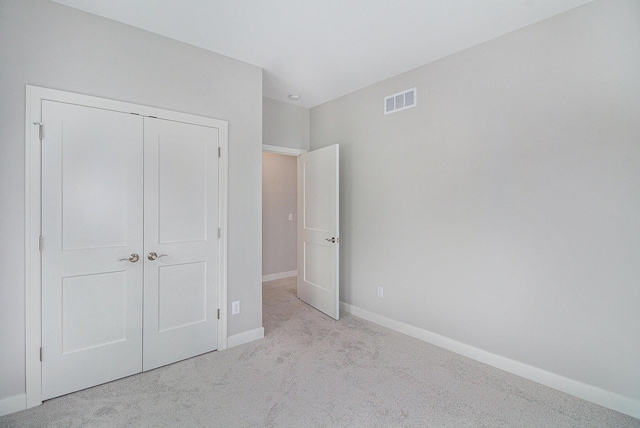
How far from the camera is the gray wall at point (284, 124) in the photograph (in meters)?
3.91

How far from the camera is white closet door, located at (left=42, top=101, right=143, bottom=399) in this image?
208cm

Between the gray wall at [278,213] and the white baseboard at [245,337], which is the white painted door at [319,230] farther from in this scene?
the gray wall at [278,213]

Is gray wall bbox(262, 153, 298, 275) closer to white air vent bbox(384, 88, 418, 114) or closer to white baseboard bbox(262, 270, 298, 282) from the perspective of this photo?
white baseboard bbox(262, 270, 298, 282)

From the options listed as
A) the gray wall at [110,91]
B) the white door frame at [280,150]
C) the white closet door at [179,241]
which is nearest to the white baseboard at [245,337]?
the gray wall at [110,91]

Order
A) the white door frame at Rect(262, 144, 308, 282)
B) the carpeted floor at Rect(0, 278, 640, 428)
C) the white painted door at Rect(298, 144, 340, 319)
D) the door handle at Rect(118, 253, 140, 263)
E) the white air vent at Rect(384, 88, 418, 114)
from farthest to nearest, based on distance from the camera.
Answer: the white door frame at Rect(262, 144, 308, 282)
the white painted door at Rect(298, 144, 340, 319)
the white air vent at Rect(384, 88, 418, 114)
the door handle at Rect(118, 253, 140, 263)
the carpeted floor at Rect(0, 278, 640, 428)

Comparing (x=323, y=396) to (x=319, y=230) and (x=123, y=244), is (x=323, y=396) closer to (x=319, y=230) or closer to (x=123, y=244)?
(x=123, y=244)

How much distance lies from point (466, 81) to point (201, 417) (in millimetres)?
3344

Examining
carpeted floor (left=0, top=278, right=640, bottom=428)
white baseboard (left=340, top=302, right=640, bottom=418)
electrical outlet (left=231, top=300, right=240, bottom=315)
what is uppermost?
electrical outlet (left=231, top=300, right=240, bottom=315)

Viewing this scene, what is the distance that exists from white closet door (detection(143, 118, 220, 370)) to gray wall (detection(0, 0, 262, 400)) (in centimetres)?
19

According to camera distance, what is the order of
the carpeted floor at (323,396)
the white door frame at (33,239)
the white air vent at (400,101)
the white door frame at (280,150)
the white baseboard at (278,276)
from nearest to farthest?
the carpeted floor at (323,396), the white door frame at (33,239), the white air vent at (400,101), the white door frame at (280,150), the white baseboard at (278,276)

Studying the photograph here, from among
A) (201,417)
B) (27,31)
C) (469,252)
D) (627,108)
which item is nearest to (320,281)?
(469,252)

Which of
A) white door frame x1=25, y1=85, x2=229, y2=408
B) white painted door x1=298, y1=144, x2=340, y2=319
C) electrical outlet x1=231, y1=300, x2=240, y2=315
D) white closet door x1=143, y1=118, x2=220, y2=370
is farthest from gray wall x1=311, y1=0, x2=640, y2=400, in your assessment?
white door frame x1=25, y1=85, x2=229, y2=408

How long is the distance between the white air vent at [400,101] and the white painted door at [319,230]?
0.73 meters

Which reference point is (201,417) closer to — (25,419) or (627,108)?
(25,419)
